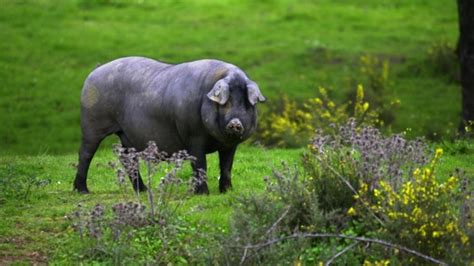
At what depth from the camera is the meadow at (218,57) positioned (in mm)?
15148

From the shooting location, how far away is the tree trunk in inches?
807

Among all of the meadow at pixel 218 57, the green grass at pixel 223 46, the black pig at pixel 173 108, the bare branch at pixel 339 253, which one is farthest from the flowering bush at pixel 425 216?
the green grass at pixel 223 46

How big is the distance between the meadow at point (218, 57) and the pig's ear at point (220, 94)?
1.17 meters

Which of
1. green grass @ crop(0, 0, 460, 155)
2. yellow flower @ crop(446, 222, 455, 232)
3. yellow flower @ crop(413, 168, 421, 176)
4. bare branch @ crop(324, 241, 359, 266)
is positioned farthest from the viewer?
green grass @ crop(0, 0, 460, 155)

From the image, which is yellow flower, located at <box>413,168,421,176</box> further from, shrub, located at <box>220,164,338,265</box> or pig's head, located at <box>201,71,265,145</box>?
pig's head, located at <box>201,71,265,145</box>

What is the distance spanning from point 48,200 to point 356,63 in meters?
15.5

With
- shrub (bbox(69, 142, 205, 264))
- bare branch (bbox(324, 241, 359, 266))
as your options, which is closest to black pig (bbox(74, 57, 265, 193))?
shrub (bbox(69, 142, 205, 264))

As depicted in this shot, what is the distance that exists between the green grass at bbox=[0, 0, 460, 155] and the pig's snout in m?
10.0

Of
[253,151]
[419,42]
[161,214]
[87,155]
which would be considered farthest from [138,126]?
[419,42]

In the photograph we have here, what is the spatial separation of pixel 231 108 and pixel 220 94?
257 mm

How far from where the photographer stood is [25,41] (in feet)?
92.6

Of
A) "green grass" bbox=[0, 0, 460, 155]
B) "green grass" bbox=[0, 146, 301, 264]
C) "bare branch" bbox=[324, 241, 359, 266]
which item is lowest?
"green grass" bbox=[0, 0, 460, 155]

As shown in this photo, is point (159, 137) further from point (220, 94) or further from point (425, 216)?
point (425, 216)

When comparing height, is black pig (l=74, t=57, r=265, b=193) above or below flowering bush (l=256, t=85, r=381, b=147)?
above
